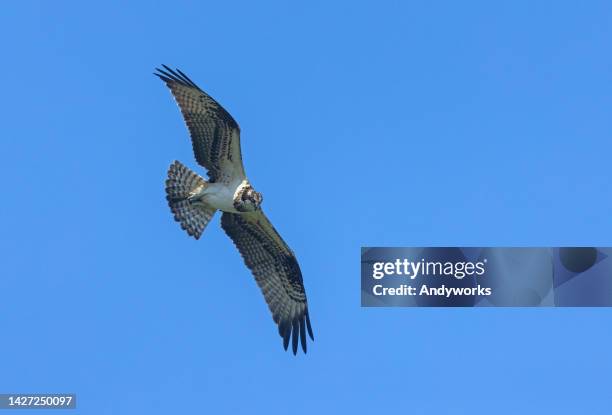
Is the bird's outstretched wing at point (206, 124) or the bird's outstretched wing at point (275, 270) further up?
the bird's outstretched wing at point (206, 124)

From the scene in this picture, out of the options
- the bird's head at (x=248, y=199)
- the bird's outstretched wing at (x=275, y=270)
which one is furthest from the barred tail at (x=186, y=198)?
the bird's outstretched wing at (x=275, y=270)

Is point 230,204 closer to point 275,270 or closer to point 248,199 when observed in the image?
point 248,199

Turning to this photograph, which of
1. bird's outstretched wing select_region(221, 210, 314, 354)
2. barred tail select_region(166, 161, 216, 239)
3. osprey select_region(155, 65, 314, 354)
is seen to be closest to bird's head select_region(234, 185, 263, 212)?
osprey select_region(155, 65, 314, 354)

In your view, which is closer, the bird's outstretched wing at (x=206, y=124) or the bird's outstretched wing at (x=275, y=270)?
the bird's outstretched wing at (x=206, y=124)

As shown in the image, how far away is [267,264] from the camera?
1870 centimetres

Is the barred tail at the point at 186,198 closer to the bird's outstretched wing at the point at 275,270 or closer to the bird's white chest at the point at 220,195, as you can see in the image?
the bird's white chest at the point at 220,195

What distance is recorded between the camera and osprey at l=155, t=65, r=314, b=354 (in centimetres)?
1731

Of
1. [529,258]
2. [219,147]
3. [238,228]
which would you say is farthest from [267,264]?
A: [529,258]

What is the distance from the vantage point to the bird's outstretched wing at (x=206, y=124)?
56.5ft

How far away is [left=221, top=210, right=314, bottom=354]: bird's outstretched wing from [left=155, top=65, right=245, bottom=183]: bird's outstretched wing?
1011mm

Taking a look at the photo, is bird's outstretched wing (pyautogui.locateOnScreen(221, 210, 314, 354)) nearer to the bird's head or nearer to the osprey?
the osprey

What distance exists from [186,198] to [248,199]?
2.50 ft

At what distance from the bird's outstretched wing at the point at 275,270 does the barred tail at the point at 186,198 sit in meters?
0.63

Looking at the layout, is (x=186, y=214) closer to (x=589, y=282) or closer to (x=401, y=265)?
(x=401, y=265)
